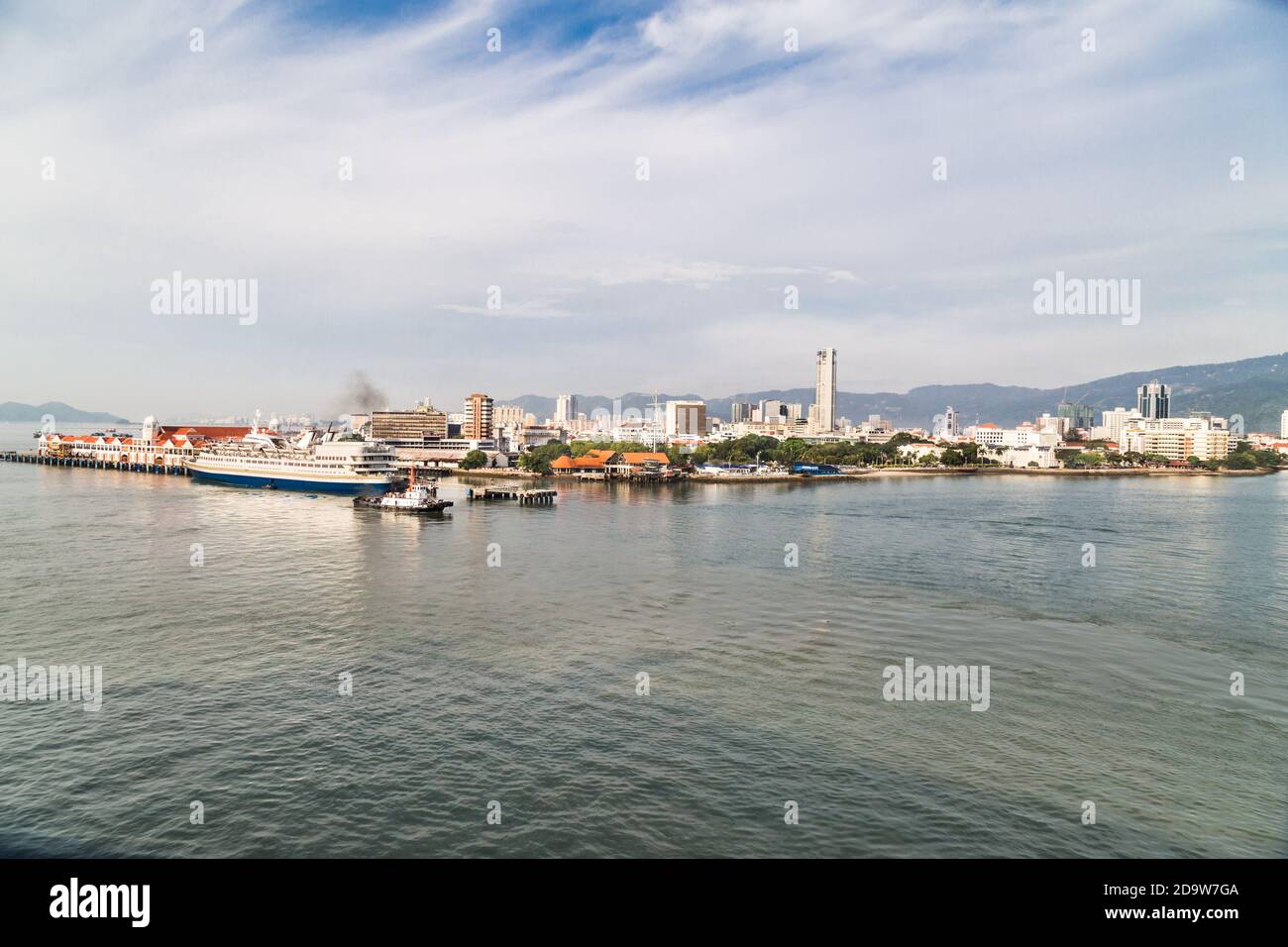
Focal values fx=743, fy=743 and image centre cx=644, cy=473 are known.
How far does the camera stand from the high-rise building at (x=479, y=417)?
345 ft

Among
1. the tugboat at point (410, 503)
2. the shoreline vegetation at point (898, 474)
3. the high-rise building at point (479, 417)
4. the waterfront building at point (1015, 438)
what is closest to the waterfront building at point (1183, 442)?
the shoreline vegetation at point (898, 474)

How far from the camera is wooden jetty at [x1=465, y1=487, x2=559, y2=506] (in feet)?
146

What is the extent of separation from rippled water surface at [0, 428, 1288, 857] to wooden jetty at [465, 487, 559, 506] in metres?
18.4

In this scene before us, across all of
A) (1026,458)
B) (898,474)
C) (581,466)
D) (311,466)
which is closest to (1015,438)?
(1026,458)

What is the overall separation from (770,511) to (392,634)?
30479 mm

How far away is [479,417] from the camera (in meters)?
106

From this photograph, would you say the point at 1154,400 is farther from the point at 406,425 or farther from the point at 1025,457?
the point at 406,425

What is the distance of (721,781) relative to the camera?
8969 mm

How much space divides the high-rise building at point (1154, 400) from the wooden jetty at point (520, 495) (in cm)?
18148

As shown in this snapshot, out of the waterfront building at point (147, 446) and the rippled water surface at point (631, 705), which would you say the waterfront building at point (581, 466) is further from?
the rippled water surface at point (631, 705)

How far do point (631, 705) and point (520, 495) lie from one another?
3565 cm

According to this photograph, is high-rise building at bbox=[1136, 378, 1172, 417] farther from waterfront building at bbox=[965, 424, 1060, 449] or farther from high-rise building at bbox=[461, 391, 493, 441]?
high-rise building at bbox=[461, 391, 493, 441]
